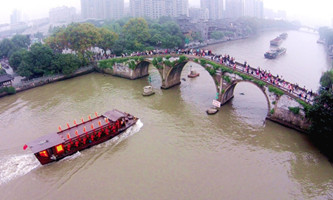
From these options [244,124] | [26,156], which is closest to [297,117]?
[244,124]

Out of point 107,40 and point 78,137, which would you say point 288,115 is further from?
point 107,40

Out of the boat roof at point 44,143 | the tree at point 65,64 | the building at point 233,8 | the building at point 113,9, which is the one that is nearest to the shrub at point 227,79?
the boat roof at point 44,143

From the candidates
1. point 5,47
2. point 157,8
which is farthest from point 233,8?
point 5,47

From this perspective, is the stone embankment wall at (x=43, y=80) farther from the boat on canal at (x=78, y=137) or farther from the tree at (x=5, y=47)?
the tree at (x=5, y=47)

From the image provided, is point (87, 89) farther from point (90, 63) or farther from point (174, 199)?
point (174, 199)

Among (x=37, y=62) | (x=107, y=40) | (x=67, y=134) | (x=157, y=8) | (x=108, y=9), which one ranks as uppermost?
(x=108, y=9)
